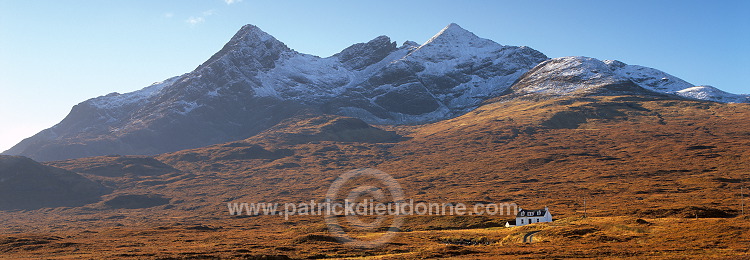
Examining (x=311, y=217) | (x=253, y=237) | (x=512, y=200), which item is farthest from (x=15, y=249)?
(x=512, y=200)

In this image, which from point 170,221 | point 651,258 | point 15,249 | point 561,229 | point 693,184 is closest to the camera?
point 651,258

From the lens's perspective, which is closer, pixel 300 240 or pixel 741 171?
pixel 300 240

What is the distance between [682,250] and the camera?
233ft

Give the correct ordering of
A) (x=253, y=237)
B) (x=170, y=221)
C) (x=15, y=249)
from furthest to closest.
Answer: (x=170, y=221) → (x=253, y=237) → (x=15, y=249)

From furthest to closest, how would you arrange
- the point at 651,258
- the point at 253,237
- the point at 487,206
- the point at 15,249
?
the point at 487,206
the point at 253,237
the point at 15,249
the point at 651,258

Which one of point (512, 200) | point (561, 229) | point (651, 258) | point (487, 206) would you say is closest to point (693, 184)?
point (512, 200)

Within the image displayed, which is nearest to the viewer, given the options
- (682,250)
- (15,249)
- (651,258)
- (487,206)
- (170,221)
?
(651,258)

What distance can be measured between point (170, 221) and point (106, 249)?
97390 millimetres

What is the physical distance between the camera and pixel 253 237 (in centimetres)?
12206

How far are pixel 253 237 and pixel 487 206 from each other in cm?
7598

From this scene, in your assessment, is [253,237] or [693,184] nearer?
[253,237]

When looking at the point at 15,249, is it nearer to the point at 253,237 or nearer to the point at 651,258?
the point at 253,237

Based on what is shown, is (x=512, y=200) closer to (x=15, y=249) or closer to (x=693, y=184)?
(x=693, y=184)

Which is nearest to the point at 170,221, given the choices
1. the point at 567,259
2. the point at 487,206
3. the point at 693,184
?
the point at 487,206
